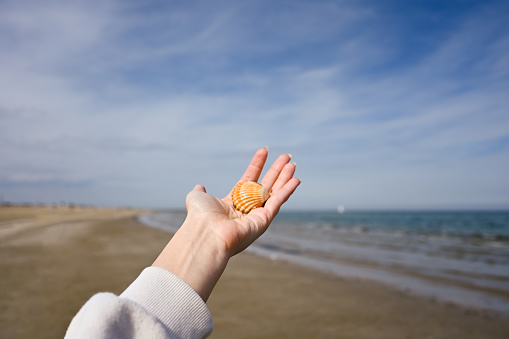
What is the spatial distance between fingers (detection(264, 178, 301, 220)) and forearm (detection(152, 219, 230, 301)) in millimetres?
771

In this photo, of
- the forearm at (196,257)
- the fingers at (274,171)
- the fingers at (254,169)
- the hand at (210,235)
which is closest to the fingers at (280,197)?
the hand at (210,235)

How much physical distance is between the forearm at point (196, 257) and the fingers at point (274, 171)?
4.55ft

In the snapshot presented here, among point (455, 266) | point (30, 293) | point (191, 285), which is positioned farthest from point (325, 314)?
point (455, 266)

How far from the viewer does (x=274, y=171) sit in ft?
12.2

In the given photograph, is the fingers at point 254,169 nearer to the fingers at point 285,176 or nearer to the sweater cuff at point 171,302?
the fingers at point 285,176

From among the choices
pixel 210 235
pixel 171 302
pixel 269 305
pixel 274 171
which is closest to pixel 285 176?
pixel 274 171

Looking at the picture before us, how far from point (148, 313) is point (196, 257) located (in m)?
0.66

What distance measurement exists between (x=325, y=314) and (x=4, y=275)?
7188 millimetres

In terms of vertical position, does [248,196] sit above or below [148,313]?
→ above

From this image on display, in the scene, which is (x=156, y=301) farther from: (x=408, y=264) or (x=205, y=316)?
(x=408, y=264)

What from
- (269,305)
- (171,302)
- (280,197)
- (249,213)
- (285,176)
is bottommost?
(269,305)

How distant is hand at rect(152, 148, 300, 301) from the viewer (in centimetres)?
190

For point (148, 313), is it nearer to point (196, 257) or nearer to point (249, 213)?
point (196, 257)

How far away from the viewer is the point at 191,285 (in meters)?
1.82
